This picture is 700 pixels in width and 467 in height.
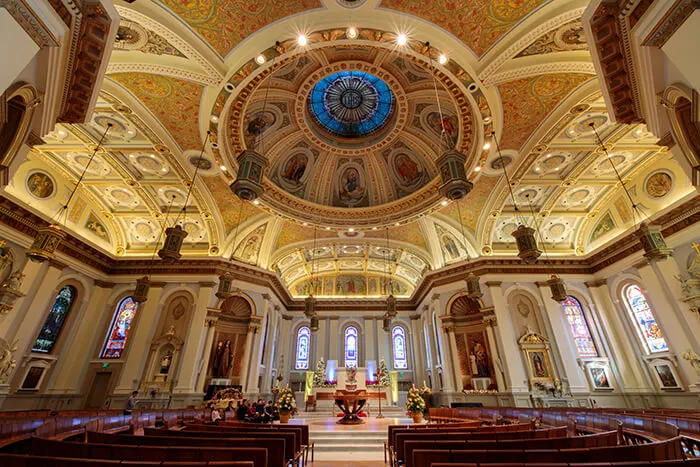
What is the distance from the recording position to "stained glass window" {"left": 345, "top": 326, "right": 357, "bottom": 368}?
67.9 ft

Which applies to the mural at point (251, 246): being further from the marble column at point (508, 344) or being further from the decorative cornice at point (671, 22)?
the decorative cornice at point (671, 22)

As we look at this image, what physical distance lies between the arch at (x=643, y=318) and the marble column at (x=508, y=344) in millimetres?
4899

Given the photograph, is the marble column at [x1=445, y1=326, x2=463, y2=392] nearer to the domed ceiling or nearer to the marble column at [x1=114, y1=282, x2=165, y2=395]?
the domed ceiling

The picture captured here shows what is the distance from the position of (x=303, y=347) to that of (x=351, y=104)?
1647 cm

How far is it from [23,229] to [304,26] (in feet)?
40.0

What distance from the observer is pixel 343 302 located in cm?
2162

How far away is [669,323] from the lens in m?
10.9

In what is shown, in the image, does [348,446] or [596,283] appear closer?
[348,446]

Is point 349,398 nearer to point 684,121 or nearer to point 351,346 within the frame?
point 351,346

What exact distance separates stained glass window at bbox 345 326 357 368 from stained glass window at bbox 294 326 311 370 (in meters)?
2.74

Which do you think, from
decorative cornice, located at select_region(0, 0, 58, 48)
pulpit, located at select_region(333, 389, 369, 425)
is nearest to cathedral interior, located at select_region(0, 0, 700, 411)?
decorative cornice, located at select_region(0, 0, 58, 48)

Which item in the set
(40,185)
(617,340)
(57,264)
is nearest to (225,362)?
(57,264)

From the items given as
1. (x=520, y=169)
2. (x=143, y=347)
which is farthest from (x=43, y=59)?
(x=520, y=169)

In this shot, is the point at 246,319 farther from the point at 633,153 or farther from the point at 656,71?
the point at 633,153
